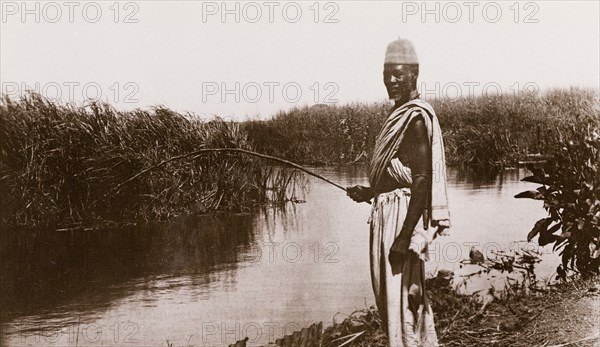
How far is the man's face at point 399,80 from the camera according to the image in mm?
A: 4090

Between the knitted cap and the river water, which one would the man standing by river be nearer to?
the knitted cap

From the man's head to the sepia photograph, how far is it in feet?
0.04

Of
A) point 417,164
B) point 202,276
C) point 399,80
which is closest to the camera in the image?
point 417,164

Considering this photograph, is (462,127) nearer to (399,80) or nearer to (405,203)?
(399,80)

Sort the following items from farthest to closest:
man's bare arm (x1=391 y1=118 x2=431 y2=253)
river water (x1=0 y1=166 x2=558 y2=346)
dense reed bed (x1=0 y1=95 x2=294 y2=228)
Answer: dense reed bed (x1=0 y1=95 x2=294 y2=228) → river water (x1=0 y1=166 x2=558 y2=346) → man's bare arm (x1=391 y1=118 x2=431 y2=253)

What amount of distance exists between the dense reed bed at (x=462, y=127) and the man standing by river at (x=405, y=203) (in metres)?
0.37

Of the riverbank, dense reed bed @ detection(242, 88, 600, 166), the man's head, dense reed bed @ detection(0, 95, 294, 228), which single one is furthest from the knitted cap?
the riverbank

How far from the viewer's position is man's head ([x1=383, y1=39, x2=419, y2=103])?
4.09 m

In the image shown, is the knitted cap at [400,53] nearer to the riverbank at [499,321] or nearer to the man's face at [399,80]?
the man's face at [399,80]

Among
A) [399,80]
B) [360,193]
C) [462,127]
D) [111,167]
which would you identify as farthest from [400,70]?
[111,167]

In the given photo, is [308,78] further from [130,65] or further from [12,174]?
[12,174]

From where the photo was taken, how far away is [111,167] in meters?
4.68

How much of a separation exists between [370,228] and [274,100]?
3.68 ft

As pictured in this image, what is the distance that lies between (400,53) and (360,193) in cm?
89
